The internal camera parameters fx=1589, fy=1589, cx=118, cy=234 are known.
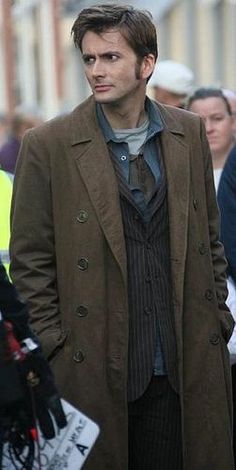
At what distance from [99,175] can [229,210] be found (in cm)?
122

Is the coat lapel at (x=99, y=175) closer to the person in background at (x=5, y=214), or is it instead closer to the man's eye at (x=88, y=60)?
the man's eye at (x=88, y=60)

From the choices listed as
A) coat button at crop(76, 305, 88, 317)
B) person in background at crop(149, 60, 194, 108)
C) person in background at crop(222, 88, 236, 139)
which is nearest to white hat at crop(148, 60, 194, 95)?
person in background at crop(149, 60, 194, 108)

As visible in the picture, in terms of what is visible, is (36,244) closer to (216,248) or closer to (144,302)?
(144,302)

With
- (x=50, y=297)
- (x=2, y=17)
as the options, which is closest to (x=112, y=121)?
(x=50, y=297)

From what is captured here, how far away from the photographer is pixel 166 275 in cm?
541

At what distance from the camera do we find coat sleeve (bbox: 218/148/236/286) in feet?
21.1

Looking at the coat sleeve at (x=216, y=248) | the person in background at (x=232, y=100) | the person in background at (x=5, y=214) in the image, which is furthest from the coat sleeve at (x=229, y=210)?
the person in background at (x=232, y=100)

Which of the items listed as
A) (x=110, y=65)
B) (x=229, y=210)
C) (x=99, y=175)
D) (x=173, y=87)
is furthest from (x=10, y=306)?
(x=173, y=87)

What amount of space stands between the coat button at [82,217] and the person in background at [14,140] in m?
3.06

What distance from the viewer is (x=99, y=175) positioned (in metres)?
5.40

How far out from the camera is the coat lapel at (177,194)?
5391mm

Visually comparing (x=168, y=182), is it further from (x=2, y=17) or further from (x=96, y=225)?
(x=2, y=17)

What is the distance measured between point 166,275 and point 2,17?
21083 millimetres

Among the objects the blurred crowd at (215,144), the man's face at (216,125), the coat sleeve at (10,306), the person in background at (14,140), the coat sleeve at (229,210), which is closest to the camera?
the coat sleeve at (10,306)
